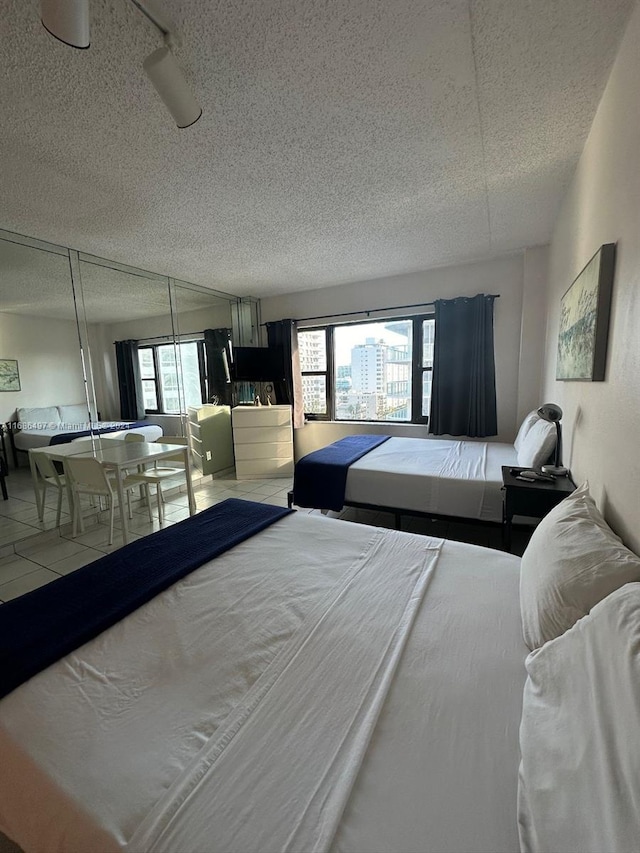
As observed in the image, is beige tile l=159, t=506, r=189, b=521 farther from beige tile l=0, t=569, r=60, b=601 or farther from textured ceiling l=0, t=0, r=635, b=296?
textured ceiling l=0, t=0, r=635, b=296

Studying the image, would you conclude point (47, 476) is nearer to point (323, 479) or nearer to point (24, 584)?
point (24, 584)

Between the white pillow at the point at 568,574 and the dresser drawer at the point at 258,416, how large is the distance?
3860 millimetres

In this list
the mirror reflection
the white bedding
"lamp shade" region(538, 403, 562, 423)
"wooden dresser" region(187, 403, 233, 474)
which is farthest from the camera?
"wooden dresser" region(187, 403, 233, 474)

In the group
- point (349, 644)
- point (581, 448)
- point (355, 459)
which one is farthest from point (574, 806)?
point (355, 459)

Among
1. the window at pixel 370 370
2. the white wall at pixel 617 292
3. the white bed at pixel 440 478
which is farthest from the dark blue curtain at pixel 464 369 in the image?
the white wall at pixel 617 292

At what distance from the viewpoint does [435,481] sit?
107 inches

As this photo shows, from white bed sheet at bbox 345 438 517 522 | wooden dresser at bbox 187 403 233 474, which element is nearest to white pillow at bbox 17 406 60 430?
wooden dresser at bbox 187 403 233 474

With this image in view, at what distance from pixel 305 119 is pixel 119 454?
9.76ft

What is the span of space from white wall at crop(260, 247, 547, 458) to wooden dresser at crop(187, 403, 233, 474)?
2.08 meters

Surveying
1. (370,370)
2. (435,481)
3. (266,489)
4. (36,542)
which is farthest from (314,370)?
(36,542)

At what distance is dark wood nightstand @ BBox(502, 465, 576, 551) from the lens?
202 centimetres

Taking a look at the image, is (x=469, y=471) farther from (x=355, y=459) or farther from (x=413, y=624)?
(x=413, y=624)

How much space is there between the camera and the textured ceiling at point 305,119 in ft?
4.14

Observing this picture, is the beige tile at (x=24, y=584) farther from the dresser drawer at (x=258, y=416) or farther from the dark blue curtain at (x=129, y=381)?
the dresser drawer at (x=258, y=416)
